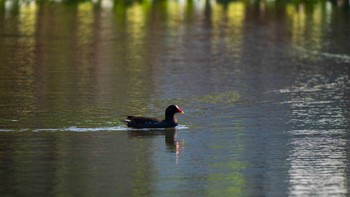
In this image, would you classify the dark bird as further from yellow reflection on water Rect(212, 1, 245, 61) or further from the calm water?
yellow reflection on water Rect(212, 1, 245, 61)

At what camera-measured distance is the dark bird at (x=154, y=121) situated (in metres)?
24.1

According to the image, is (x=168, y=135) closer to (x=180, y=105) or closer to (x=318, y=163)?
(x=318, y=163)

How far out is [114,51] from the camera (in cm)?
4203

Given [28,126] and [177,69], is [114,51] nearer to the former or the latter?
[177,69]

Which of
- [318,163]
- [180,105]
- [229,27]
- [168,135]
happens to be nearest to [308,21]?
[229,27]

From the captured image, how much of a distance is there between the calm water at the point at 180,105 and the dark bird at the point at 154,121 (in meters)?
0.17

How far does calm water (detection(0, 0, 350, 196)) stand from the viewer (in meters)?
19.3

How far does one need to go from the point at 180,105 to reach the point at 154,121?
351 centimetres

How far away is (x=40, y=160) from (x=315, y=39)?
28.1 m

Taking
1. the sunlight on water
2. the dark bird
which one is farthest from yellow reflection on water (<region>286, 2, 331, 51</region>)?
the sunlight on water

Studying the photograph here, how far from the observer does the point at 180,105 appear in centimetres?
2783

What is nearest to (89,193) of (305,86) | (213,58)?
(305,86)

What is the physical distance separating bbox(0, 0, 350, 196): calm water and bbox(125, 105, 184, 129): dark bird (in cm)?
17

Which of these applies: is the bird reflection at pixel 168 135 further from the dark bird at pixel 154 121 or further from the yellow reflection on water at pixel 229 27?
the yellow reflection on water at pixel 229 27
